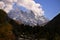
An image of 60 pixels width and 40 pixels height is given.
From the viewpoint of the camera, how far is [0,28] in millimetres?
26312

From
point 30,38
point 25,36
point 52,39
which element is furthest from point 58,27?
point 25,36

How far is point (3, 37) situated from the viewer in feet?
83.9

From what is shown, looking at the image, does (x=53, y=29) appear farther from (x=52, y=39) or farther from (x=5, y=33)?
(x=5, y=33)

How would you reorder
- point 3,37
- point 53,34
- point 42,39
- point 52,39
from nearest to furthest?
point 3,37 < point 52,39 < point 53,34 < point 42,39

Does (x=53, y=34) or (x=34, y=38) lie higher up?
(x=34, y=38)

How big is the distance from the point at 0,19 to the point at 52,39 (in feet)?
29.1

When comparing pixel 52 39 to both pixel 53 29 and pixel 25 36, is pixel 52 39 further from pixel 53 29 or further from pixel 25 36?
pixel 25 36

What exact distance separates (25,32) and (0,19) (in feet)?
83.6

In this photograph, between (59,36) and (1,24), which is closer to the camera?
(1,24)

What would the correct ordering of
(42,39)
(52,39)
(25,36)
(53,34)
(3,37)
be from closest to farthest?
(3,37), (52,39), (53,34), (42,39), (25,36)

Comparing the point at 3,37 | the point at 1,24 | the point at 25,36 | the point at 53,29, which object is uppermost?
the point at 25,36

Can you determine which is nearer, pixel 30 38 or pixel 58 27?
pixel 58 27

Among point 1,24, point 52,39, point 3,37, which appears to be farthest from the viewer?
point 52,39

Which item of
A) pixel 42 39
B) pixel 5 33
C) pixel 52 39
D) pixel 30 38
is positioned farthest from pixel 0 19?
pixel 30 38
